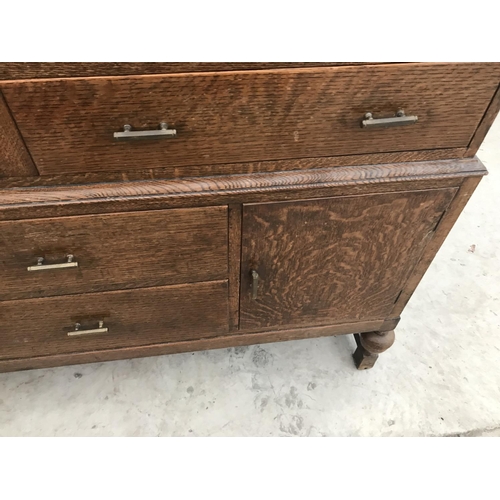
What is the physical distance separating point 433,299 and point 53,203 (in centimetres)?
105

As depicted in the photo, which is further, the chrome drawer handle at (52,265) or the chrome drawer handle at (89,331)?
the chrome drawer handle at (89,331)

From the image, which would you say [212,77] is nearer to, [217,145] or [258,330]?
[217,145]

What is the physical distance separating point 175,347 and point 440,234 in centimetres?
58

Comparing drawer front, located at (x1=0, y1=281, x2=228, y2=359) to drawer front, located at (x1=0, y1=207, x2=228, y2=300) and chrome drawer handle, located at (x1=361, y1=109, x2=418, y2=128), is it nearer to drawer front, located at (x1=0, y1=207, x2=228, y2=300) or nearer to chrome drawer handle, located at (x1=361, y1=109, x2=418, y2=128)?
drawer front, located at (x1=0, y1=207, x2=228, y2=300)

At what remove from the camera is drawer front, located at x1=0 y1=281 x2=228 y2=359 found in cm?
79

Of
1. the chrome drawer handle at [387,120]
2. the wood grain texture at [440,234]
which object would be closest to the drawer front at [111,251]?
the chrome drawer handle at [387,120]

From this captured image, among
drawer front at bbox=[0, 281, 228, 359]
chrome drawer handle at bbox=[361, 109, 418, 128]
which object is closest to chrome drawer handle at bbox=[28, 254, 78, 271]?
drawer front at bbox=[0, 281, 228, 359]

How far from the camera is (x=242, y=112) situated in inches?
22.4

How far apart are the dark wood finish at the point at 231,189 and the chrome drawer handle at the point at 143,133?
0.09 metres

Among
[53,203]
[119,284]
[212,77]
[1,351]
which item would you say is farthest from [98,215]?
[1,351]

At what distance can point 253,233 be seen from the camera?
717 millimetres

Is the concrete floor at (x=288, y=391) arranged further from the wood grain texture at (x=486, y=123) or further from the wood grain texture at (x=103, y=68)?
the wood grain texture at (x=103, y=68)

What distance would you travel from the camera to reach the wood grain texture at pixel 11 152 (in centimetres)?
Answer: 53

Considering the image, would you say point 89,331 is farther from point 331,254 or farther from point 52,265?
point 331,254
